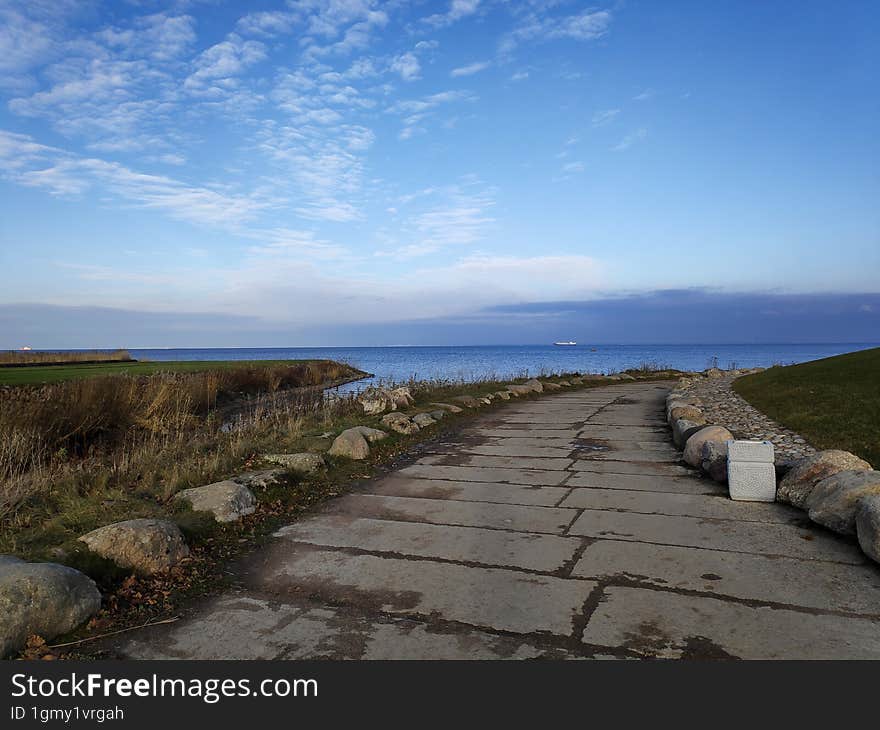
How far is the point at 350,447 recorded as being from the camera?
7.52 metres

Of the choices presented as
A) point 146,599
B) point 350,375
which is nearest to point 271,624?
point 146,599

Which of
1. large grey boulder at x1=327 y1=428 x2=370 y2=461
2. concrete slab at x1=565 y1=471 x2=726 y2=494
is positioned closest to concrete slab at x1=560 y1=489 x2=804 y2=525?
concrete slab at x1=565 y1=471 x2=726 y2=494

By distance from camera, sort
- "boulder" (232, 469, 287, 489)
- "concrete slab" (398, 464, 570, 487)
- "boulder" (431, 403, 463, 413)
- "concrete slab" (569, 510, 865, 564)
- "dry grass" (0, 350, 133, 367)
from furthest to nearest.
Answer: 1. "dry grass" (0, 350, 133, 367)
2. "boulder" (431, 403, 463, 413)
3. "concrete slab" (398, 464, 570, 487)
4. "boulder" (232, 469, 287, 489)
5. "concrete slab" (569, 510, 865, 564)

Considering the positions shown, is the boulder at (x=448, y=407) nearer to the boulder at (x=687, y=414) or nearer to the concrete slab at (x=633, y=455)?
the concrete slab at (x=633, y=455)

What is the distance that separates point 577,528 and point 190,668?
3107mm

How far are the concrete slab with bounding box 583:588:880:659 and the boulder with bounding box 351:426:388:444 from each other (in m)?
5.17

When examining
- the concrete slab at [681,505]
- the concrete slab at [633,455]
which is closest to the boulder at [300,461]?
the concrete slab at [681,505]

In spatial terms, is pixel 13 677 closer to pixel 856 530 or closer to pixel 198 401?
pixel 856 530

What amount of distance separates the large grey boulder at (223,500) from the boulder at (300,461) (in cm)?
99

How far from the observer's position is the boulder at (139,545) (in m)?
3.93

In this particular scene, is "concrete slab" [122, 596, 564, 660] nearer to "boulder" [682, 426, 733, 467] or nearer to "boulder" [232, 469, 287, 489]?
"boulder" [232, 469, 287, 489]

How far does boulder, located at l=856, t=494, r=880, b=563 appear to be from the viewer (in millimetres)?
3896

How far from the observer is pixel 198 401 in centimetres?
1616

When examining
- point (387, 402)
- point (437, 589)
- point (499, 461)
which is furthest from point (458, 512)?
point (387, 402)
